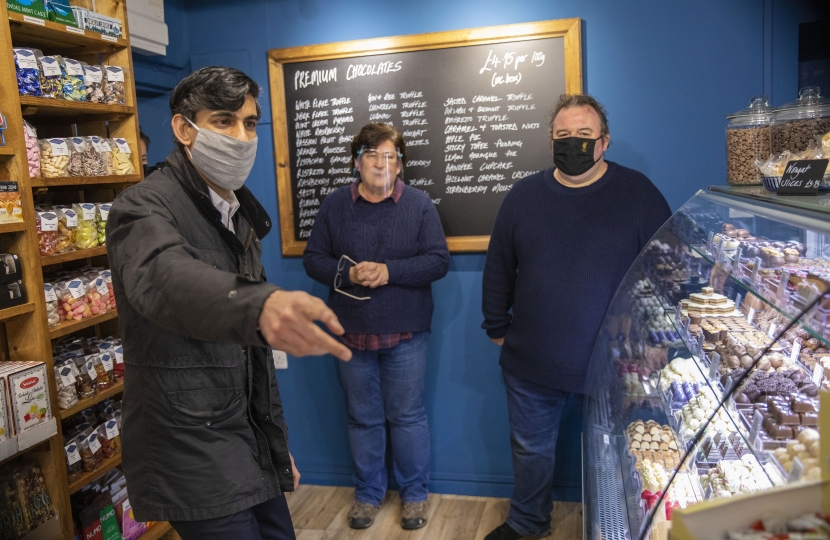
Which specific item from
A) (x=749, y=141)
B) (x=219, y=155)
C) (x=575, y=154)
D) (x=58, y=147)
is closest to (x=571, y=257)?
(x=575, y=154)

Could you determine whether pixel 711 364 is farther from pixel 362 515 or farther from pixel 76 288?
pixel 76 288

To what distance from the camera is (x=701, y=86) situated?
322 cm

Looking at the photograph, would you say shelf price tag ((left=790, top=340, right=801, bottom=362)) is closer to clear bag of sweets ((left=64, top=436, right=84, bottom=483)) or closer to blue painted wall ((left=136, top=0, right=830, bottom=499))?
blue painted wall ((left=136, top=0, right=830, bottom=499))

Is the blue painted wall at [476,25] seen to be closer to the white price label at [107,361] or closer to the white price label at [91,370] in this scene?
the white price label at [107,361]

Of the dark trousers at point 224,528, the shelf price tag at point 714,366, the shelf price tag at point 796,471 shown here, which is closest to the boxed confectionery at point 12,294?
the dark trousers at point 224,528

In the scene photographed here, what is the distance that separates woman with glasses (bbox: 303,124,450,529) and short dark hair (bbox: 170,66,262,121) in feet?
5.04

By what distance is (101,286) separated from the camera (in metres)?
2.90

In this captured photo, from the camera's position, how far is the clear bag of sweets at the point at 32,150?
252 cm

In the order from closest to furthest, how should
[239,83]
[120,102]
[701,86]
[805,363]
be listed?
[805,363], [239,83], [120,102], [701,86]

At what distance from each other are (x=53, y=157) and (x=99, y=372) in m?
0.91

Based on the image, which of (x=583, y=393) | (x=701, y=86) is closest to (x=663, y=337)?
(x=583, y=393)

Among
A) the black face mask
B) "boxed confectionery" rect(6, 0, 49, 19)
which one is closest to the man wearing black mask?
the black face mask

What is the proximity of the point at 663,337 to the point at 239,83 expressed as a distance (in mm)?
1438

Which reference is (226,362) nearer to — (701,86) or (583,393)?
(583,393)
